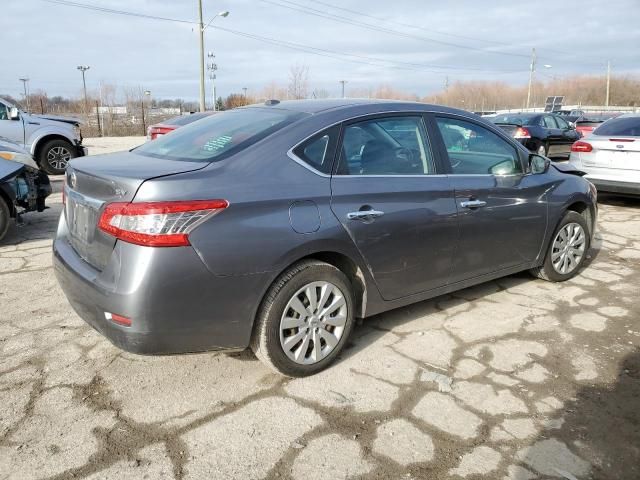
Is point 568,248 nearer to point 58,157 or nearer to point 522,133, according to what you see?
point 58,157

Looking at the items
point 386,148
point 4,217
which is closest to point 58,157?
point 4,217

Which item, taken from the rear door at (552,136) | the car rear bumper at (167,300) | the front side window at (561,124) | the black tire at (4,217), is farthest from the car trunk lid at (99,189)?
the front side window at (561,124)

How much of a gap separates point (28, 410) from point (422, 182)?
8.71ft

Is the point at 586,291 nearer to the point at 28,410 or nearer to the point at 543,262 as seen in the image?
the point at 543,262

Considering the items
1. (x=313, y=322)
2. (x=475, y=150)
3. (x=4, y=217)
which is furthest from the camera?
(x=4, y=217)

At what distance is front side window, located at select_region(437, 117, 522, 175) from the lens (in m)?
3.75

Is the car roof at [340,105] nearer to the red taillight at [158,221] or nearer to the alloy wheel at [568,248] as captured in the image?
the red taillight at [158,221]

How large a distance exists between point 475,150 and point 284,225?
6.44 feet

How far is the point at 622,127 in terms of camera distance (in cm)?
816

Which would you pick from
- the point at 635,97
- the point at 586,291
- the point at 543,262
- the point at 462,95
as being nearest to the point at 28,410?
the point at 543,262

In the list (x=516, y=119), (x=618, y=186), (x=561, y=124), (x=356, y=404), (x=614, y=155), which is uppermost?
(x=516, y=119)

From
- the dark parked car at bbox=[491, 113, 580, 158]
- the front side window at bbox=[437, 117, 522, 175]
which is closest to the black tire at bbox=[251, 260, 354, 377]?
the front side window at bbox=[437, 117, 522, 175]

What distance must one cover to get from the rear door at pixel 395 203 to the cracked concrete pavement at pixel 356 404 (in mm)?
532

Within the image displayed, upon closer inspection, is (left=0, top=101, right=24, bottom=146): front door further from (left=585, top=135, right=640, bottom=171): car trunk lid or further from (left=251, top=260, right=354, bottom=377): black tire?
(left=585, top=135, right=640, bottom=171): car trunk lid
